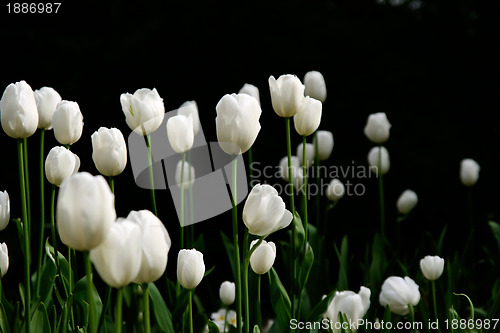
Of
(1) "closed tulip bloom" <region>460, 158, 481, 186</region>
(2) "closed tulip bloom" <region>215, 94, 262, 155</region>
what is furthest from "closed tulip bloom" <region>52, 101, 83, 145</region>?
(1) "closed tulip bloom" <region>460, 158, 481, 186</region>

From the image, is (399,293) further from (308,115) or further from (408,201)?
(408,201)

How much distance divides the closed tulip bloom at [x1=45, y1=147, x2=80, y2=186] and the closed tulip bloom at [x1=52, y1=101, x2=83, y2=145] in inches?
1.9

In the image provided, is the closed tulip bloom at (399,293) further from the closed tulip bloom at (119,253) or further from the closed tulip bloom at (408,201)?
the closed tulip bloom at (119,253)

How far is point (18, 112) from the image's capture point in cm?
110

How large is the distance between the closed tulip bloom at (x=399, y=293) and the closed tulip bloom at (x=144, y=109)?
30.1 inches

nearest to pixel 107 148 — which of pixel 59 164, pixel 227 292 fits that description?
pixel 59 164

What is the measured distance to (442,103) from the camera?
294 cm

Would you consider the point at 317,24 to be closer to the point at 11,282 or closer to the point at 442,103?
the point at 442,103

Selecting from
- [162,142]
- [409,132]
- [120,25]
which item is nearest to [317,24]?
[409,132]

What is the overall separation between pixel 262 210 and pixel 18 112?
516mm

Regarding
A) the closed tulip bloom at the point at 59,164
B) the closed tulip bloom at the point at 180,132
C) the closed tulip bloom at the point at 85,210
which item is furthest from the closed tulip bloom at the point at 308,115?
the closed tulip bloom at the point at 85,210

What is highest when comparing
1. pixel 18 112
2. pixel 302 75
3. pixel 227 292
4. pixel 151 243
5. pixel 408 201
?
pixel 302 75

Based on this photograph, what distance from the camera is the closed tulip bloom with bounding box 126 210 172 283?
0.73 metres

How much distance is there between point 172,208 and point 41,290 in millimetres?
1322
